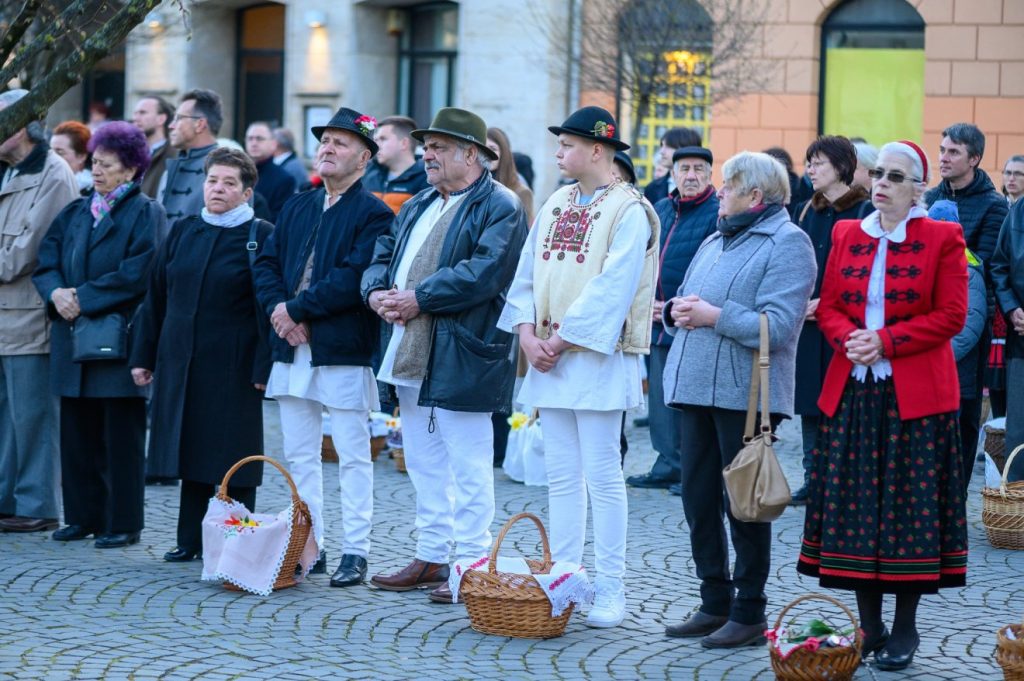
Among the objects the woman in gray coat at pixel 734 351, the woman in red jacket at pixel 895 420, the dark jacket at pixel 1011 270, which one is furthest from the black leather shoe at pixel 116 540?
the dark jacket at pixel 1011 270

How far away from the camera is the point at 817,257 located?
954 cm

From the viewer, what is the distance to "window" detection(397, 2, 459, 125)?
2439 centimetres

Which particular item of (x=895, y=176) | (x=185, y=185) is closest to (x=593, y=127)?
(x=895, y=176)

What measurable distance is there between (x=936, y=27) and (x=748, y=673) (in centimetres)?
1517

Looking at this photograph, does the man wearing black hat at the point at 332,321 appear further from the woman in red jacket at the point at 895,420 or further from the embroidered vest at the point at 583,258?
the woman in red jacket at the point at 895,420

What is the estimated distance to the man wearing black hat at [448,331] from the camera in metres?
7.36

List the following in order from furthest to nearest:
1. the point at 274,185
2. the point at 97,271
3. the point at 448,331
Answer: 1. the point at 274,185
2. the point at 97,271
3. the point at 448,331

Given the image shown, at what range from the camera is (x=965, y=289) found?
631 cm

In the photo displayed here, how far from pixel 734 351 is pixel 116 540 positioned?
3.61 meters

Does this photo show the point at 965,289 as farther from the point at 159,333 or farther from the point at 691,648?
the point at 159,333

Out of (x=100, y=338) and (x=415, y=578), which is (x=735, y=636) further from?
(x=100, y=338)


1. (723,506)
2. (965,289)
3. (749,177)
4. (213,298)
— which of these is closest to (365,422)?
(213,298)

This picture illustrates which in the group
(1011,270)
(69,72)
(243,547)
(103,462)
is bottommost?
(243,547)

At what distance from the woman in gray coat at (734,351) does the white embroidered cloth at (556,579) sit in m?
0.42
